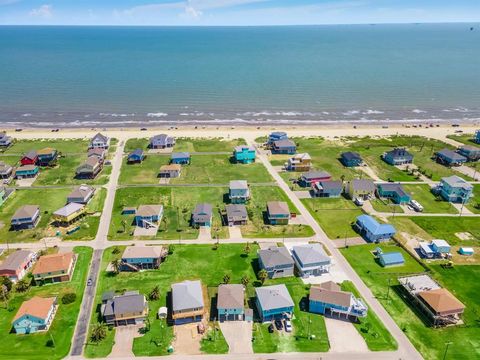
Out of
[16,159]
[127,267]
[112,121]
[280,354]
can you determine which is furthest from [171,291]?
[112,121]

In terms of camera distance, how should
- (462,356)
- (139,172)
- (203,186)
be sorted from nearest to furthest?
(462,356) < (203,186) < (139,172)

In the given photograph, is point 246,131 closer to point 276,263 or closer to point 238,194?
point 238,194

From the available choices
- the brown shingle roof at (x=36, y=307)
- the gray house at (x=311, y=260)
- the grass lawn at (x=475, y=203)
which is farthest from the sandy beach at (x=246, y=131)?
the brown shingle roof at (x=36, y=307)

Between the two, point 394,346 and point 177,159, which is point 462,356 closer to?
point 394,346

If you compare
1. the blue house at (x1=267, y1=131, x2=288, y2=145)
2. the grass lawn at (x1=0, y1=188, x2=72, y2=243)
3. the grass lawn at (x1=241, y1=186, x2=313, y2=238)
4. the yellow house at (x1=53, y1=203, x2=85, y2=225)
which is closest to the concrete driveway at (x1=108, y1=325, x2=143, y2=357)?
the grass lawn at (x1=241, y1=186, x2=313, y2=238)

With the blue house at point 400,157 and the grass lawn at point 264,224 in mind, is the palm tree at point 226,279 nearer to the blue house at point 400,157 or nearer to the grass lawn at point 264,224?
the grass lawn at point 264,224

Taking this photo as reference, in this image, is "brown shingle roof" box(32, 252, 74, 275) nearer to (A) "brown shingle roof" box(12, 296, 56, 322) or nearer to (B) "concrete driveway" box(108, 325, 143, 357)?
(A) "brown shingle roof" box(12, 296, 56, 322)
